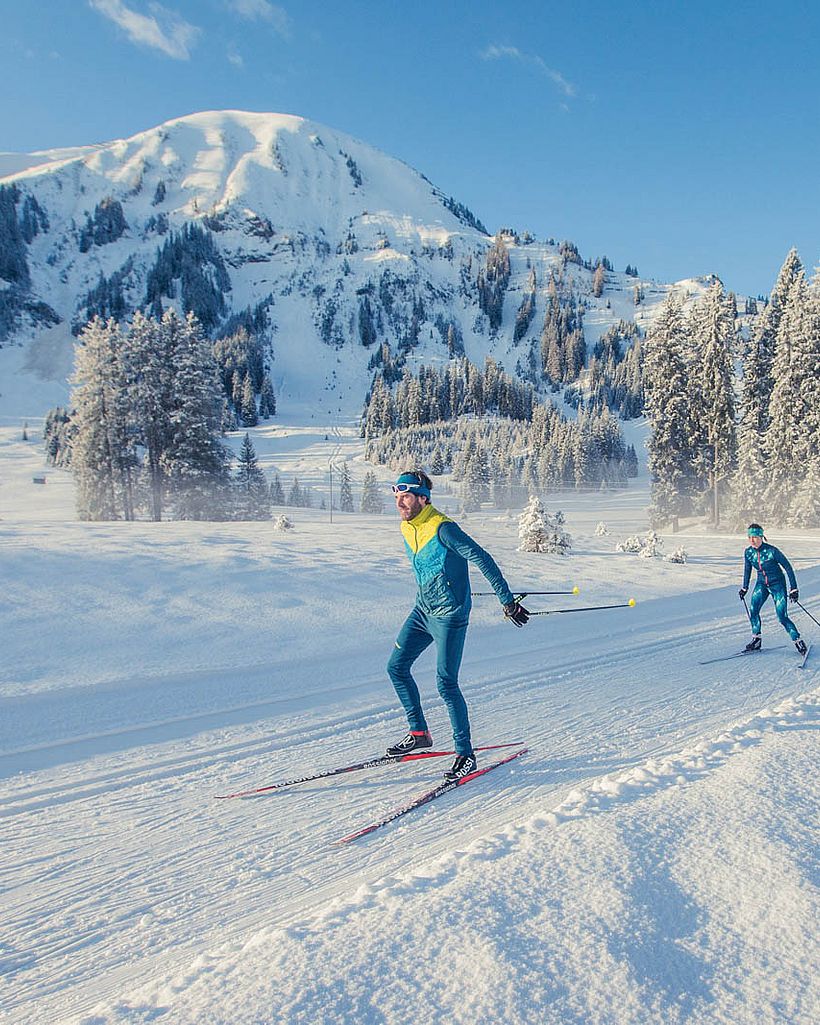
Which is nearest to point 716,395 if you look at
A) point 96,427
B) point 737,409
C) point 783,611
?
point 737,409

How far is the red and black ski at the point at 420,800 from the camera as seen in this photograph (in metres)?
3.68

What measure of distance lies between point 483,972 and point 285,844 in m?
1.69

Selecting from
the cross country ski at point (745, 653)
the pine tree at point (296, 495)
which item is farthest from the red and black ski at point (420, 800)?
the pine tree at point (296, 495)

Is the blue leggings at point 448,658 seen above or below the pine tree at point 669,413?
below

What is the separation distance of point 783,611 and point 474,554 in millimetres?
6927

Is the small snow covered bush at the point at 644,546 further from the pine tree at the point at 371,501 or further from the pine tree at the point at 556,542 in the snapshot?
the pine tree at the point at 371,501

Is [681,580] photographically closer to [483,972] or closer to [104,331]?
[483,972]

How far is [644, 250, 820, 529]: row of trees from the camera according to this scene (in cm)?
3272

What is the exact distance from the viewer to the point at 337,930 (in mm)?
2598

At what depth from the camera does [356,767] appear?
4.58 m

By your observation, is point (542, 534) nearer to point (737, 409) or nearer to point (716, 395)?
point (716, 395)

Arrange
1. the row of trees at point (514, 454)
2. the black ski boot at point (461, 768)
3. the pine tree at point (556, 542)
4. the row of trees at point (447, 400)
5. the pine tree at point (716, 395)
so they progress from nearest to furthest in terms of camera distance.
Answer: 1. the black ski boot at point (461, 768)
2. the pine tree at point (556, 542)
3. the pine tree at point (716, 395)
4. the row of trees at point (514, 454)
5. the row of trees at point (447, 400)

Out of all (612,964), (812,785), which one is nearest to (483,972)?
(612,964)

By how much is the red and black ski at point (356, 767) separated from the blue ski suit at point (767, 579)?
18.8ft
